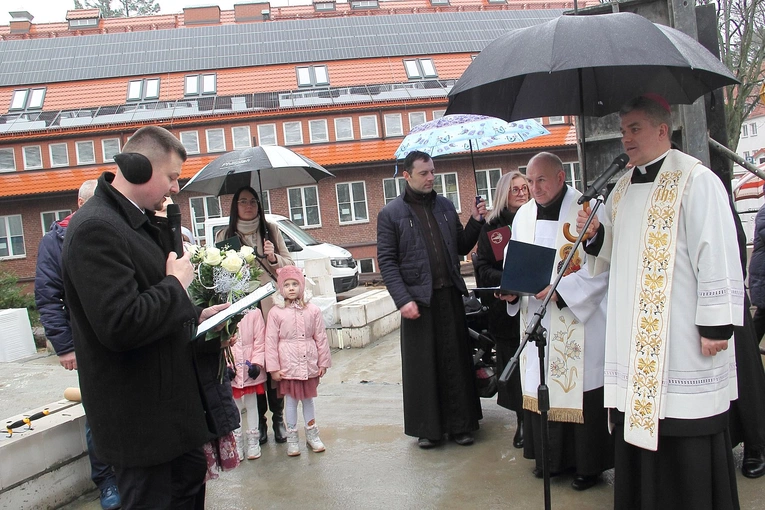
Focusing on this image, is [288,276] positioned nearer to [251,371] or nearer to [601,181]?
[251,371]

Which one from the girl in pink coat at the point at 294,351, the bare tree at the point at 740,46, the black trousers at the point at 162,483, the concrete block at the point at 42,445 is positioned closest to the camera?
the black trousers at the point at 162,483

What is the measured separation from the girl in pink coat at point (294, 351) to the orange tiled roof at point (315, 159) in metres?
23.7

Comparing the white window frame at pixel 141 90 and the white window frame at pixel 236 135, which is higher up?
the white window frame at pixel 141 90

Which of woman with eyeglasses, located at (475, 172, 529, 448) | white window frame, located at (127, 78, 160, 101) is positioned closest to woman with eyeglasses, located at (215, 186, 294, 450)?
woman with eyeglasses, located at (475, 172, 529, 448)

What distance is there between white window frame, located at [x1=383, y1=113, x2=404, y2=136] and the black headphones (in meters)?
27.4

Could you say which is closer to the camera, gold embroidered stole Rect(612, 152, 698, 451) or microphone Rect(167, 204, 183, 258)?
microphone Rect(167, 204, 183, 258)

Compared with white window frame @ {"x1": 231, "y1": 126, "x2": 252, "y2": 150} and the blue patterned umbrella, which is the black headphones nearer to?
the blue patterned umbrella

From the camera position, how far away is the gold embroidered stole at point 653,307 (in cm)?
322

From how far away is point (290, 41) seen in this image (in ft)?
111

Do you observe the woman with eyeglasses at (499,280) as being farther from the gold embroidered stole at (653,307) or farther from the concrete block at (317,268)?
the concrete block at (317,268)

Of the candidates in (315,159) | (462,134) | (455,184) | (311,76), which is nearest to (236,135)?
(315,159)

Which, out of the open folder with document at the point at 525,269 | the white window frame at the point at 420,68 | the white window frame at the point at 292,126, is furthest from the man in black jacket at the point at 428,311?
the white window frame at the point at 420,68

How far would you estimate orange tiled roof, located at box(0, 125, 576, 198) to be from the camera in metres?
28.4

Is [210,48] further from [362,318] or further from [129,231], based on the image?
[129,231]
